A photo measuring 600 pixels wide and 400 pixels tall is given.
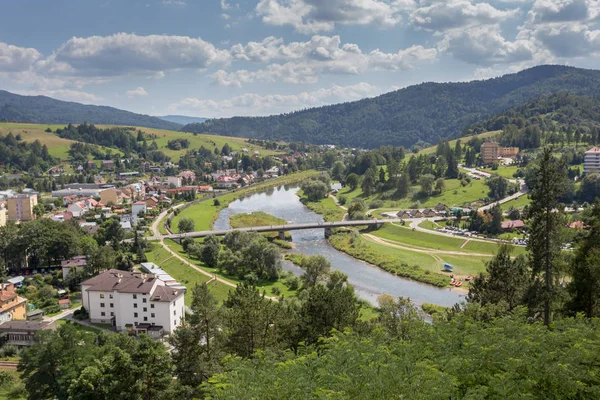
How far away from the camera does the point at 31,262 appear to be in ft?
200

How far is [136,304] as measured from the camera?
141ft

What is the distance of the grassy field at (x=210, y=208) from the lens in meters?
93.5

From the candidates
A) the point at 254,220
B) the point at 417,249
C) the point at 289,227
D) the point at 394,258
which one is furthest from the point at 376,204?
the point at 394,258

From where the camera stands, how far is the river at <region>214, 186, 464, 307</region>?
177 feet

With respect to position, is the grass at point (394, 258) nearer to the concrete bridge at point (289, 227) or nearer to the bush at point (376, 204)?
the concrete bridge at point (289, 227)

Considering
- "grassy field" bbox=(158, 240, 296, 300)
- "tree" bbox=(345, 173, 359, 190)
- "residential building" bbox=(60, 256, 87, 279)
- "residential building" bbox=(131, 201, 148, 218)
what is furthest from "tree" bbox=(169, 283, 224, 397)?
"tree" bbox=(345, 173, 359, 190)

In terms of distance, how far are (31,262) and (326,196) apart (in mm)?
75381

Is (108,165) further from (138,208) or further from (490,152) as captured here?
(490,152)

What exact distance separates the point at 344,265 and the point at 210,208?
52.0m

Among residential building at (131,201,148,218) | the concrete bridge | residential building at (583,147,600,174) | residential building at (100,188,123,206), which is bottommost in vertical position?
the concrete bridge

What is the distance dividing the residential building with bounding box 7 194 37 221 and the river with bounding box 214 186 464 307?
126 ft

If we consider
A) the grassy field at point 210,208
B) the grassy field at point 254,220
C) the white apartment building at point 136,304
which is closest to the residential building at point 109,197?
the grassy field at point 210,208

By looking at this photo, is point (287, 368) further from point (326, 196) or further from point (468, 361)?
point (326, 196)

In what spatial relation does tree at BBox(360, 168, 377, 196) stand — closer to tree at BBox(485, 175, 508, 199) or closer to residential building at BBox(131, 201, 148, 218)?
tree at BBox(485, 175, 508, 199)
